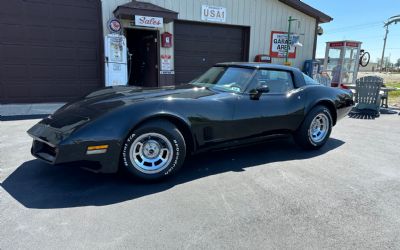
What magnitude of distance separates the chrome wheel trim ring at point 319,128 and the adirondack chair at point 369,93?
4.32m

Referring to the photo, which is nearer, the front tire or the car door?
the front tire

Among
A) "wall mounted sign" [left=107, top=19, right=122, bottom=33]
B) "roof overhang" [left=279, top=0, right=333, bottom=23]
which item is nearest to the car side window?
"wall mounted sign" [left=107, top=19, right=122, bottom=33]

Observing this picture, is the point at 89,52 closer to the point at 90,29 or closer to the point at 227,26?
the point at 90,29

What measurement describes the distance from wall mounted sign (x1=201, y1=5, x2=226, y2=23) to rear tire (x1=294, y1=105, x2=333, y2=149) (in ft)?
20.0

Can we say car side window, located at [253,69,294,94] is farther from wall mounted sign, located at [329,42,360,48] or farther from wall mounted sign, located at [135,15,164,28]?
wall mounted sign, located at [329,42,360,48]

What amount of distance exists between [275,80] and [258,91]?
0.62 meters

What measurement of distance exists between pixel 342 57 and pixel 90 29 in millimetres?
10681

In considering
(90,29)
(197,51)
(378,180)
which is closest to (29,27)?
(90,29)

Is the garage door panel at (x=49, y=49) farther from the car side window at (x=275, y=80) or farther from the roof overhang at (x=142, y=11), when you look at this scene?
the car side window at (x=275, y=80)

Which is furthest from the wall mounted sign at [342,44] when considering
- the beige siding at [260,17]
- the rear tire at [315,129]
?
the rear tire at [315,129]

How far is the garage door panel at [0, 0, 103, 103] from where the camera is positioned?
24.2ft

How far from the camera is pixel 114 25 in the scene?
8.13m

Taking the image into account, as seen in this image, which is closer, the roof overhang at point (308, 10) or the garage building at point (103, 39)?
A: the garage building at point (103, 39)

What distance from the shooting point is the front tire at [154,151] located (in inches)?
120
